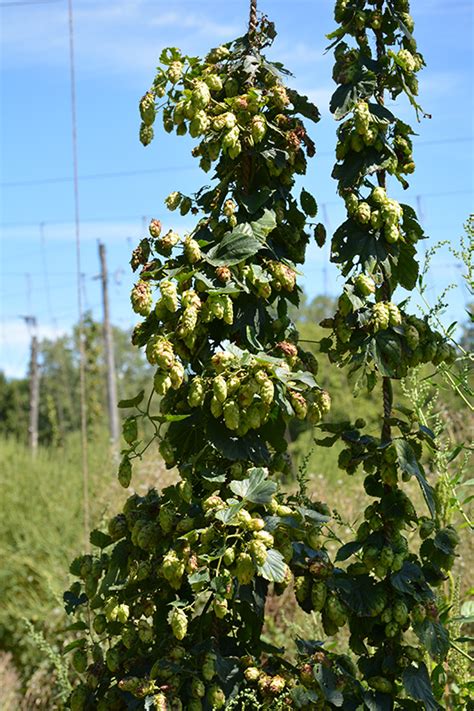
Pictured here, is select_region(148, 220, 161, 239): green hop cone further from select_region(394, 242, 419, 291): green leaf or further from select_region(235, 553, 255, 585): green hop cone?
select_region(235, 553, 255, 585): green hop cone

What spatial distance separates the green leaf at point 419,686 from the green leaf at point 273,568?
39 centimetres

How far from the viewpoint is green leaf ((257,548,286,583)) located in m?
1.54

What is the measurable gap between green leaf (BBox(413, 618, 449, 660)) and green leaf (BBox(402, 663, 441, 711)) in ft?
0.17

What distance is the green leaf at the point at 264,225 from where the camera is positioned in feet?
5.83

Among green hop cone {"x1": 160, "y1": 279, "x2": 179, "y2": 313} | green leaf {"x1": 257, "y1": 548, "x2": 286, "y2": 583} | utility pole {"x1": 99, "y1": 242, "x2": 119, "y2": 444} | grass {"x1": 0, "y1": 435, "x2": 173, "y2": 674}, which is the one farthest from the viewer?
utility pole {"x1": 99, "y1": 242, "x2": 119, "y2": 444}

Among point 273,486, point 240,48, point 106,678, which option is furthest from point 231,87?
point 106,678

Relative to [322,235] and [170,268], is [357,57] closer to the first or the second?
[322,235]

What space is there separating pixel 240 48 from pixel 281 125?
0.69 ft

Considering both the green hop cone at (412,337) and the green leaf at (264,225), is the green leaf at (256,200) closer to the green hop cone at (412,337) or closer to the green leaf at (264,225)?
the green leaf at (264,225)

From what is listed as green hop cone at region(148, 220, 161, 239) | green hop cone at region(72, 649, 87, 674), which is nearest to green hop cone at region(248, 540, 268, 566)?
green hop cone at region(72, 649, 87, 674)

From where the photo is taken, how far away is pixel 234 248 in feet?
5.65

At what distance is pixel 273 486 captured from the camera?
1.62 meters

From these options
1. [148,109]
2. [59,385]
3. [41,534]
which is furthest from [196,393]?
[59,385]

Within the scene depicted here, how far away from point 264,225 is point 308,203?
0.58 feet
